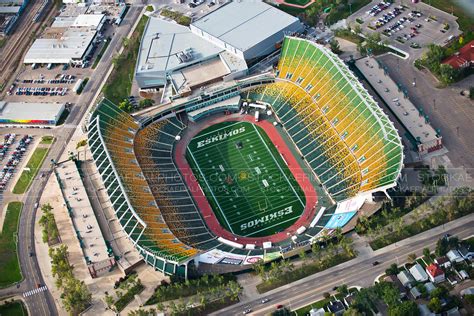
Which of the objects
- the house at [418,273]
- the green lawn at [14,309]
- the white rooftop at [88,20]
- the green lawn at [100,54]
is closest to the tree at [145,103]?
the green lawn at [100,54]

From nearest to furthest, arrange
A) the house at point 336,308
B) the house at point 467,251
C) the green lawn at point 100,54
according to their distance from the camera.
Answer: the house at point 336,308, the house at point 467,251, the green lawn at point 100,54

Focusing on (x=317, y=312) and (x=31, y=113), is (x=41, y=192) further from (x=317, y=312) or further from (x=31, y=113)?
(x=317, y=312)

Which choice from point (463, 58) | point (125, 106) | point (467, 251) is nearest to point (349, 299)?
point (467, 251)

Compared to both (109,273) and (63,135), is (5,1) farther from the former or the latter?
(109,273)

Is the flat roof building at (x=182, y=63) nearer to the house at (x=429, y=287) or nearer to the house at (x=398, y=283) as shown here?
the house at (x=398, y=283)

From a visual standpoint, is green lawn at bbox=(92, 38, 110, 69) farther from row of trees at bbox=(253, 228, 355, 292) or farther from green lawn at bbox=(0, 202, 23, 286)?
row of trees at bbox=(253, 228, 355, 292)
